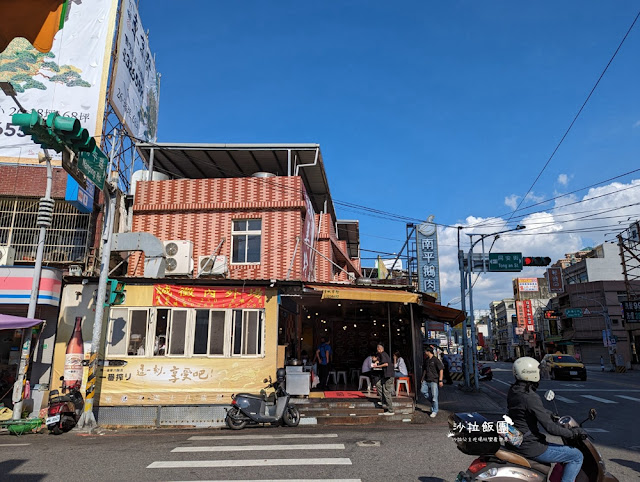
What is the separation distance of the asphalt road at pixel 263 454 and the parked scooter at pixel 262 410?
0.27 m

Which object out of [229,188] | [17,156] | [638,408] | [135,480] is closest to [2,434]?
[135,480]

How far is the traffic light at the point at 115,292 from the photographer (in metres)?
11.7

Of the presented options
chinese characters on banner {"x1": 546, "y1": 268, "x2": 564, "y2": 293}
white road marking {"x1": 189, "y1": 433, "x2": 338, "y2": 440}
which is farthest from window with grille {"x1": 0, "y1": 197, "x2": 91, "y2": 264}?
chinese characters on banner {"x1": 546, "y1": 268, "x2": 564, "y2": 293}

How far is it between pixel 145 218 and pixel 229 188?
3.46m

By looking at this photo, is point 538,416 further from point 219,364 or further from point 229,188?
point 229,188

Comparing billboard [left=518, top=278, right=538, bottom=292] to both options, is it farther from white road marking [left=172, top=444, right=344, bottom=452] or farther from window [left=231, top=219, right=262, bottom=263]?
white road marking [left=172, top=444, right=344, bottom=452]

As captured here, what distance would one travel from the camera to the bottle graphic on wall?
11.8m

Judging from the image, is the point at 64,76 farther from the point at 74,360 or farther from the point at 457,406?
the point at 457,406

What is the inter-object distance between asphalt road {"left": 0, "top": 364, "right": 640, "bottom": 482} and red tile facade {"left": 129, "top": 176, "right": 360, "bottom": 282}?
20.7ft

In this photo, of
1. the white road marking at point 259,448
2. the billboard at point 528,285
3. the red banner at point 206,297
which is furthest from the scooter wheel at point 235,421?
the billboard at point 528,285

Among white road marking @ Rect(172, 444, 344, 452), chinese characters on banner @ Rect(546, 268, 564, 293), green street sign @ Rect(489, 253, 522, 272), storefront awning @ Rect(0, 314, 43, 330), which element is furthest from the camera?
chinese characters on banner @ Rect(546, 268, 564, 293)

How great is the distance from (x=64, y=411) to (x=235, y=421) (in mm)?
4189

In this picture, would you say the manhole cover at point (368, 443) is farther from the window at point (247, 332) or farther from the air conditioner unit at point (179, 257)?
the air conditioner unit at point (179, 257)

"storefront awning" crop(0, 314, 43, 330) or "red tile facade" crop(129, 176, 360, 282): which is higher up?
"red tile facade" crop(129, 176, 360, 282)
